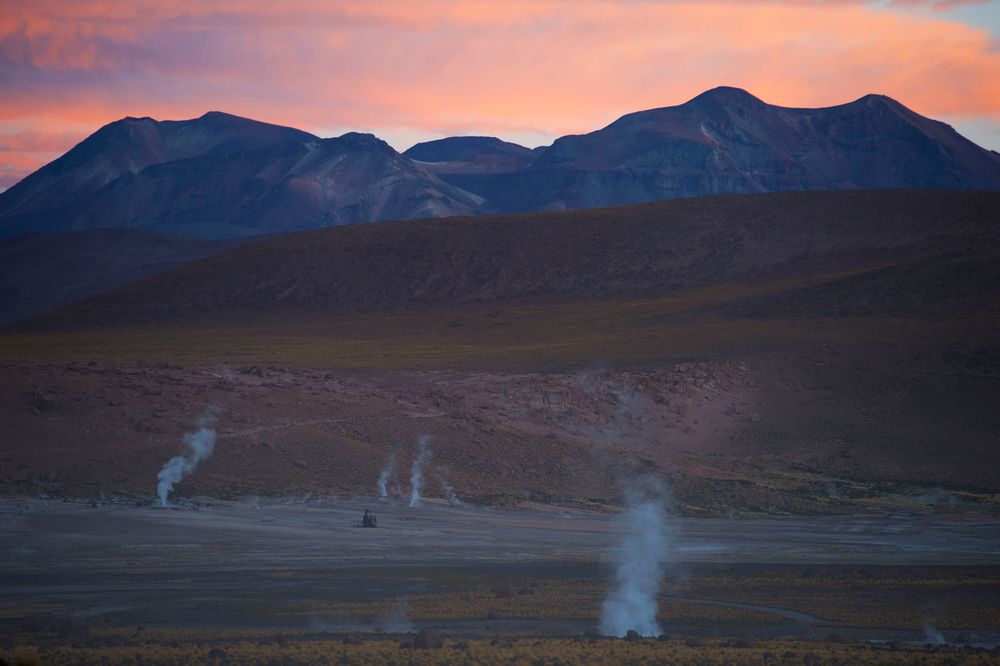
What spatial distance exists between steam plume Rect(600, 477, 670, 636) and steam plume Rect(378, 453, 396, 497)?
868 cm

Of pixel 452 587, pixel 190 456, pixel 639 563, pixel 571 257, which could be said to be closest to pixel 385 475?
pixel 190 456

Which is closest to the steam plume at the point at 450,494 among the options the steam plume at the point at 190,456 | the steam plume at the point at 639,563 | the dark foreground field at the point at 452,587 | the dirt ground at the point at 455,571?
the dirt ground at the point at 455,571

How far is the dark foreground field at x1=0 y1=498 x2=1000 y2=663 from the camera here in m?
24.6

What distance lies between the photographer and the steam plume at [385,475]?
1855 inches

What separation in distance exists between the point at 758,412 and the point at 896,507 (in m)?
15.4

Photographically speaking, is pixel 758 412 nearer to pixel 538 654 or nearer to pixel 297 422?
pixel 297 422

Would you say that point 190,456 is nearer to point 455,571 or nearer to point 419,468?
point 419,468

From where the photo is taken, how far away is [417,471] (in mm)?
49594

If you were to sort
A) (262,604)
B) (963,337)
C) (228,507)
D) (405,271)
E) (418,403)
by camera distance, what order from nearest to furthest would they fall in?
(262,604) < (228,507) < (418,403) < (963,337) < (405,271)

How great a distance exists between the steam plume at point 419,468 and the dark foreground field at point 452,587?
2387 mm

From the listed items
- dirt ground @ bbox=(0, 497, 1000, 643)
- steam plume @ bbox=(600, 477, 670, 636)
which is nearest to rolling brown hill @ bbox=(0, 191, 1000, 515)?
steam plume @ bbox=(600, 477, 670, 636)

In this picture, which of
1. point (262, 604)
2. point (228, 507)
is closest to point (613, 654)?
point (262, 604)

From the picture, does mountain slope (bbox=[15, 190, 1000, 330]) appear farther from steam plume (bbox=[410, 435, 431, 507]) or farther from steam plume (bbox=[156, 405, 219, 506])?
steam plume (bbox=[156, 405, 219, 506])

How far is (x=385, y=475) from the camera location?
48.6 metres
